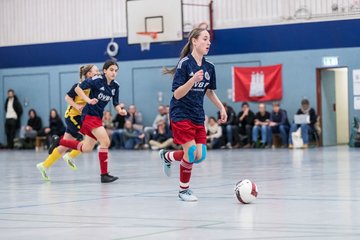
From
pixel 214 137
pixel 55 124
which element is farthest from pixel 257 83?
pixel 55 124

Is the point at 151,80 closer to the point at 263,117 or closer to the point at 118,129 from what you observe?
the point at 118,129

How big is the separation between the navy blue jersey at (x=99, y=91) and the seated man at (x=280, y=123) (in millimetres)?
15591

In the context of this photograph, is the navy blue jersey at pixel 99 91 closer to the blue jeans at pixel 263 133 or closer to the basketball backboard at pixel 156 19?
the blue jeans at pixel 263 133

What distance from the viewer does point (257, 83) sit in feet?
99.5

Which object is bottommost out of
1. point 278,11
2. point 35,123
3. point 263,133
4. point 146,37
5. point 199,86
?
point 263,133

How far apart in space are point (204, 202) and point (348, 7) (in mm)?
19752

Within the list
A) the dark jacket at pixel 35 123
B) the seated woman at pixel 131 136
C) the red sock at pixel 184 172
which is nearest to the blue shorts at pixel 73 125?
the red sock at pixel 184 172

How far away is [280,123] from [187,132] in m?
18.9

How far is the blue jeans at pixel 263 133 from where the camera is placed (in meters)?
28.7

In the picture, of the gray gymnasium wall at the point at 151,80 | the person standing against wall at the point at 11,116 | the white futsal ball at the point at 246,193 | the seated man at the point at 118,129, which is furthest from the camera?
the person standing against wall at the point at 11,116

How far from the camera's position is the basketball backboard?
98.5 feet

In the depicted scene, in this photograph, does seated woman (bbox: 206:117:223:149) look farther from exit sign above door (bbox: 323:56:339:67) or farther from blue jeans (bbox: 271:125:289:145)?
exit sign above door (bbox: 323:56:339:67)

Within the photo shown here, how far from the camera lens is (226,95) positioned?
102 ft

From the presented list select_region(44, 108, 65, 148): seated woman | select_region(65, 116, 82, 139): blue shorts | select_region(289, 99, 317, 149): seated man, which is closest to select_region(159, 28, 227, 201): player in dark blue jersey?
select_region(65, 116, 82, 139): blue shorts
